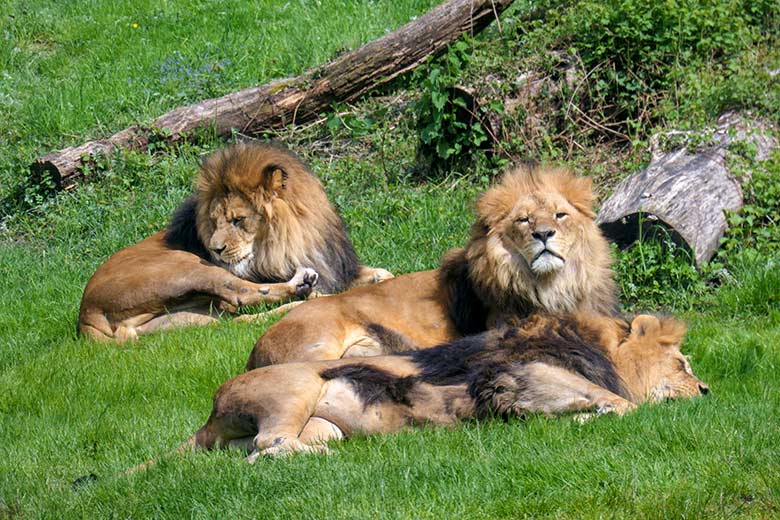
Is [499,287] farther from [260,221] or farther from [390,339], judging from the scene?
[260,221]

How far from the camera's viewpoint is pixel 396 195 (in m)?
12.3

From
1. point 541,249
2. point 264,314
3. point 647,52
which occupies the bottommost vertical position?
point 264,314

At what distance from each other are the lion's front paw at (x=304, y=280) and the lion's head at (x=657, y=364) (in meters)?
3.55

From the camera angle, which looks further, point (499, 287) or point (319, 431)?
point (499, 287)

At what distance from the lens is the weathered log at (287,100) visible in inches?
541

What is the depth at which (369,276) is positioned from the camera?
9914 mm

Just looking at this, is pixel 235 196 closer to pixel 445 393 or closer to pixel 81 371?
pixel 81 371

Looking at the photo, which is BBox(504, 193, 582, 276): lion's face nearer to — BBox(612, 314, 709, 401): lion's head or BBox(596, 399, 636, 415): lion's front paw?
BBox(612, 314, 709, 401): lion's head

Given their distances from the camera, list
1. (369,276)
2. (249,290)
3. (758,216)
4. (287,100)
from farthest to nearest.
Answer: (287,100) < (369,276) < (758,216) < (249,290)

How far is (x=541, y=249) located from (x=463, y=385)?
145cm

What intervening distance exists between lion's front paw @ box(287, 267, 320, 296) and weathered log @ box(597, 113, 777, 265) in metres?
2.31

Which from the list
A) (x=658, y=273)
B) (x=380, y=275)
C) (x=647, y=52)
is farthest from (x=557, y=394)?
(x=647, y=52)

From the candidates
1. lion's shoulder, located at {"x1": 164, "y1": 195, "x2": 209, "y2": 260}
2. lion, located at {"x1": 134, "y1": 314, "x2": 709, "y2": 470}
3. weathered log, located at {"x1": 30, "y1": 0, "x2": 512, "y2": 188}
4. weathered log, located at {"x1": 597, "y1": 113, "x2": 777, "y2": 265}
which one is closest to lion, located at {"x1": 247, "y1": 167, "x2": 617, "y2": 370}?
lion, located at {"x1": 134, "y1": 314, "x2": 709, "y2": 470}

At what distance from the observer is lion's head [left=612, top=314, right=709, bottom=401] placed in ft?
21.3
